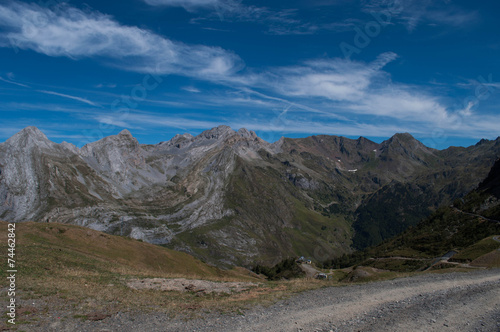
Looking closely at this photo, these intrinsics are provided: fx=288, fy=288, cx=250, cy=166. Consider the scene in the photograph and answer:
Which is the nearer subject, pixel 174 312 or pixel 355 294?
pixel 174 312

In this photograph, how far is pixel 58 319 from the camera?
18.6 meters

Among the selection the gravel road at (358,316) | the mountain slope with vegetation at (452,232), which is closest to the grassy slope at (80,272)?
the gravel road at (358,316)

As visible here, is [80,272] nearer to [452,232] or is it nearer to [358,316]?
[358,316]

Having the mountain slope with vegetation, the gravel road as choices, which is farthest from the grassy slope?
the mountain slope with vegetation

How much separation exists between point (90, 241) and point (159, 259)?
16.0 m

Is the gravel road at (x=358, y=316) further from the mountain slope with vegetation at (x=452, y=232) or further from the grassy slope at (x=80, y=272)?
the mountain slope with vegetation at (x=452, y=232)

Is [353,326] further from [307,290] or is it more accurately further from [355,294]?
[307,290]

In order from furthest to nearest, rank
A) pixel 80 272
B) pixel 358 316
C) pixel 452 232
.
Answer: pixel 452 232, pixel 80 272, pixel 358 316

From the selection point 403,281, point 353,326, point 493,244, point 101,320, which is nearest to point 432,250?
point 493,244

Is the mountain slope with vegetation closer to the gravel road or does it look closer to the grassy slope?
the gravel road

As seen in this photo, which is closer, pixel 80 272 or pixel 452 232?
pixel 80 272

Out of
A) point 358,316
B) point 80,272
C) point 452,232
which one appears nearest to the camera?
point 358,316

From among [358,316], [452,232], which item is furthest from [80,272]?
[452,232]

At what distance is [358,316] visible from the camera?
19531 mm
